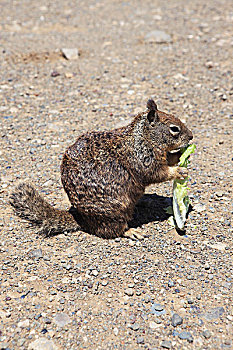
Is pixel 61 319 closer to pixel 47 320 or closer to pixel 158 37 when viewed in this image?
pixel 47 320

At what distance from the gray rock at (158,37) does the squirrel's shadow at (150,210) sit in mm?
5024

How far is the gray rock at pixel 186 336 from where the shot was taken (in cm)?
367

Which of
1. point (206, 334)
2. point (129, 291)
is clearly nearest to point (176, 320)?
point (206, 334)

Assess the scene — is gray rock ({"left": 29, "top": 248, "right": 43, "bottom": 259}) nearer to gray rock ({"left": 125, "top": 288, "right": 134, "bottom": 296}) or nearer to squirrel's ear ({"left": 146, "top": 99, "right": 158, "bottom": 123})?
gray rock ({"left": 125, "top": 288, "right": 134, "bottom": 296})

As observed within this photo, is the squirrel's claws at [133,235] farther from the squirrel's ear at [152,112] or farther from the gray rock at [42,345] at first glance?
the gray rock at [42,345]

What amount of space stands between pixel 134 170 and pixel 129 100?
316 centimetres

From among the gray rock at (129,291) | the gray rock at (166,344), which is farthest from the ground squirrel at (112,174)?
the gray rock at (166,344)

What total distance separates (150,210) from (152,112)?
1329mm

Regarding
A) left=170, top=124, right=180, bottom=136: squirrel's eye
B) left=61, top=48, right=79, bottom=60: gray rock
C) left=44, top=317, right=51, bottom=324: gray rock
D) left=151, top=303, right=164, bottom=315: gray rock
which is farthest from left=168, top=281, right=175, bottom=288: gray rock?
left=61, top=48, right=79, bottom=60: gray rock

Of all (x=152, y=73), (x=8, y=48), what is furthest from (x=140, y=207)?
(x=8, y=48)

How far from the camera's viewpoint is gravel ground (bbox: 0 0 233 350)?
386 centimetres

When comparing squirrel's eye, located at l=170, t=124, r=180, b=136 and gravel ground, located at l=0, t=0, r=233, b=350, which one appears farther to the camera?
squirrel's eye, located at l=170, t=124, r=180, b=136

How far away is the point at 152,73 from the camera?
8250 mm

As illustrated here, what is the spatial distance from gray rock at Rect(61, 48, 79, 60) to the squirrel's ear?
15.3 ft
